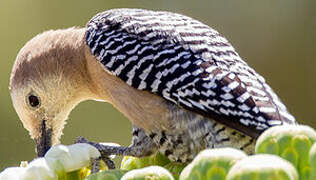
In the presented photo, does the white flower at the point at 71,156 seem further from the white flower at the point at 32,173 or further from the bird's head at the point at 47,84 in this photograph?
the bird's head at the point at 47,84

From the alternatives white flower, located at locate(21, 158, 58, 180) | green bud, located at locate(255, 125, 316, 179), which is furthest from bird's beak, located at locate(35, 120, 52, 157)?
green bud, located at locate(255, 125, 316, 179)

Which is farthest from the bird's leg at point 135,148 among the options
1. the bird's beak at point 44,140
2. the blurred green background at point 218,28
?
the blurred green background at point 218,28

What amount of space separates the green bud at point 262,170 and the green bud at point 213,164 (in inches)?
2.1

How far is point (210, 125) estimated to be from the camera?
140 inches

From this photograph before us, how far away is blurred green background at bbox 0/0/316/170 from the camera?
27.0ft

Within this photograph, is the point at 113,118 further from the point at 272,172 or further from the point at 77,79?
the point at 272,172

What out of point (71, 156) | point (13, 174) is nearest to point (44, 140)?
point (71, 156)

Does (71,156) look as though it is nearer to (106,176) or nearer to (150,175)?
(106,176)

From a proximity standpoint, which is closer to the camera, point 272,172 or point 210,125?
point 272,172

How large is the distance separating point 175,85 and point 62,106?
108 centimetres

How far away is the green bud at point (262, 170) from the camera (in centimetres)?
149

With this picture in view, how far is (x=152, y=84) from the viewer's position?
3783 millimetres

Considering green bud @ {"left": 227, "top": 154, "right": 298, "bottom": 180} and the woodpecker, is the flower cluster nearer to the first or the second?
green bud @ {"left": 227, "top": 154, "right": 298, "bottom": 180}

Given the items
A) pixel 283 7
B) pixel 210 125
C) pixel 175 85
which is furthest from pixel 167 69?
pixel 283 7
